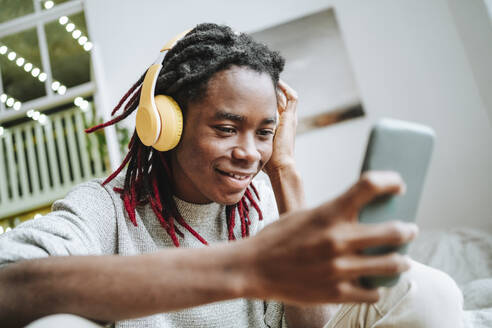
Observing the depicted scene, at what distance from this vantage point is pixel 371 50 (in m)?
2.71

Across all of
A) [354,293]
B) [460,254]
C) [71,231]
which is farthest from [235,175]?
[460,254]

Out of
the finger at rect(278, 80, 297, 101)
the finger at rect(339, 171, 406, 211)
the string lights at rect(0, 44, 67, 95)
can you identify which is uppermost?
the string lights at rect(0, 44, 67, 95)

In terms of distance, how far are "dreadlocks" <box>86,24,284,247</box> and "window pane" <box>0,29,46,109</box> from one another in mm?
3609

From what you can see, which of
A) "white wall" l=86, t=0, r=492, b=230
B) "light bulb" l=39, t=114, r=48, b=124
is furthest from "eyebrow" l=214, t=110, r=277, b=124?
"light bulb" l=39, t=114, r=48, b=124

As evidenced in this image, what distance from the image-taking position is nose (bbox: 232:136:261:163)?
31.7 inches

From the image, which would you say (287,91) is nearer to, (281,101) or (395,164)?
(281,101)

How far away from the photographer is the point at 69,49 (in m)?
4.29

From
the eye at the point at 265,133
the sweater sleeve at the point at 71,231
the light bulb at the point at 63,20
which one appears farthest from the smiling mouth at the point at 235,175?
the light bulb at the point at 63,20

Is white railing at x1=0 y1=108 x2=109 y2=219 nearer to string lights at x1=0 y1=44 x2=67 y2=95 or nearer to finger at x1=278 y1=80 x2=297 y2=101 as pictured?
string lights at x1=0 y1=44 x2=67 y2=95

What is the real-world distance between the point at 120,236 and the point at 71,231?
0.19m

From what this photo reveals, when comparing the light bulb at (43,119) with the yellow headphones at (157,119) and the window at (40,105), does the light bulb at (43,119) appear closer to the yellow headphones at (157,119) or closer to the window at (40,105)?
the window at (40,105)

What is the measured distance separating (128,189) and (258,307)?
460 millimetres

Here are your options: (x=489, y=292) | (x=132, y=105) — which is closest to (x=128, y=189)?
(x=132, y=105)

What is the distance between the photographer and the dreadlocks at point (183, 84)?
842 mm
